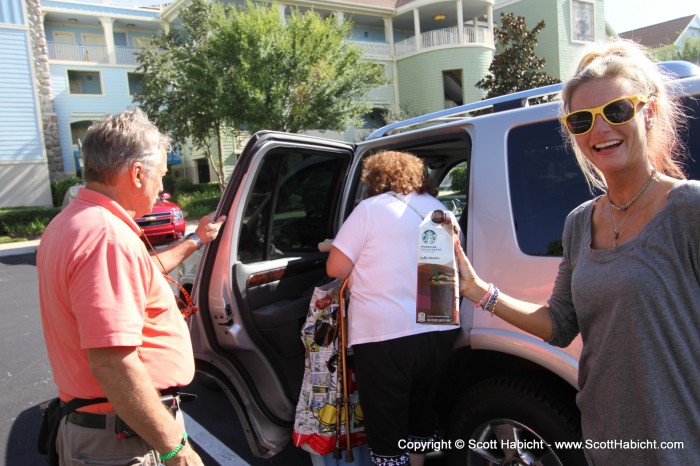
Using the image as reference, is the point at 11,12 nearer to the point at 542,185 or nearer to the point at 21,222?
the point at 21,222

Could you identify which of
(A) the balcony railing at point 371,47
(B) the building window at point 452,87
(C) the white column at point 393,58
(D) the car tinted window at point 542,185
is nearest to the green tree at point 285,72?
(A) the balcony railing at point 371,47

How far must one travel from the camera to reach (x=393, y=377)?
225 centimetres

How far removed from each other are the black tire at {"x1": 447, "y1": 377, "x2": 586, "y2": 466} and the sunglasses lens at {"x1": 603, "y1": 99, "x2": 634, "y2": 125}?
116 centimetres

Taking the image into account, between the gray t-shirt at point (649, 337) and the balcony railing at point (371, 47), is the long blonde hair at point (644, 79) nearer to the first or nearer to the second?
the gray t-shirt at point (649, 337)

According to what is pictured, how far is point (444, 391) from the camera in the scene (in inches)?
99.3

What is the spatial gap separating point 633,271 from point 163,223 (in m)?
11.5

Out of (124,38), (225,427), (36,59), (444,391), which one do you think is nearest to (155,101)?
(36,59)

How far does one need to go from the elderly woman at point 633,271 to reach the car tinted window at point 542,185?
1.69 ft

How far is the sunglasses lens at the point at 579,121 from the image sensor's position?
1.33 m

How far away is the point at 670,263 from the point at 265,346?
208cm

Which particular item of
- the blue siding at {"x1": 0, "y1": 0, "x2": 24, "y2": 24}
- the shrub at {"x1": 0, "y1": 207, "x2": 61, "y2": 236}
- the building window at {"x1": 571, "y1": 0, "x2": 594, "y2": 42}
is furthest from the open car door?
the building window at {"x1": 571, "y1": 0, "x2": 594, "y2": 42}

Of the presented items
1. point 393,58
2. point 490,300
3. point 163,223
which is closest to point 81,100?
point 393,58

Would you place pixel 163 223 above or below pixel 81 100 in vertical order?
below

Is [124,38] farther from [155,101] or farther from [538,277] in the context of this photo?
[538,277]
